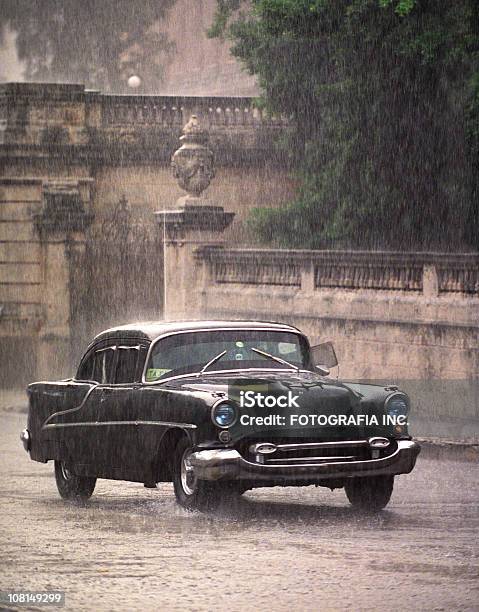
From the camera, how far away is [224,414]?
471 inches

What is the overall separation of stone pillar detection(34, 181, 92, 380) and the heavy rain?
0.14ft

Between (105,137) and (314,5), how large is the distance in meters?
7.91

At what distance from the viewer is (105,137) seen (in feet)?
109

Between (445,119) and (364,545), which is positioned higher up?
(445,119)

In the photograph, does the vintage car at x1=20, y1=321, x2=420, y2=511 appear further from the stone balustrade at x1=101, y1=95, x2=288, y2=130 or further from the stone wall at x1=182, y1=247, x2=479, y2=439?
the stone balustrade at x1=101, y1=95, x2=288, y2=130

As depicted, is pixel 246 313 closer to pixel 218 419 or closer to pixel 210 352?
pixel 210 352

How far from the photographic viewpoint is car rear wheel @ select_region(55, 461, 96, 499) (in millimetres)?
13766

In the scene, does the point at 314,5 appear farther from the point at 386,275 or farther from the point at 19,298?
the point at 19,298

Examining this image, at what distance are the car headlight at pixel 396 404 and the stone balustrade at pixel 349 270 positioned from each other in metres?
8.15

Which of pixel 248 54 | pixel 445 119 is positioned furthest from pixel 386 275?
pixel 248 54

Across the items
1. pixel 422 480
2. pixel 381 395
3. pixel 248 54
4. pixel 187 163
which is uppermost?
pixel 248 54

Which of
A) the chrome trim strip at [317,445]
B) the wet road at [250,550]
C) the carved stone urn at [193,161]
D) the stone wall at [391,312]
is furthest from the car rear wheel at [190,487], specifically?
the carved stone urn at [193,161]

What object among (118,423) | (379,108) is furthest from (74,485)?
(379,108)

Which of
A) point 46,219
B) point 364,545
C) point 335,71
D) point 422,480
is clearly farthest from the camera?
point 46,219
